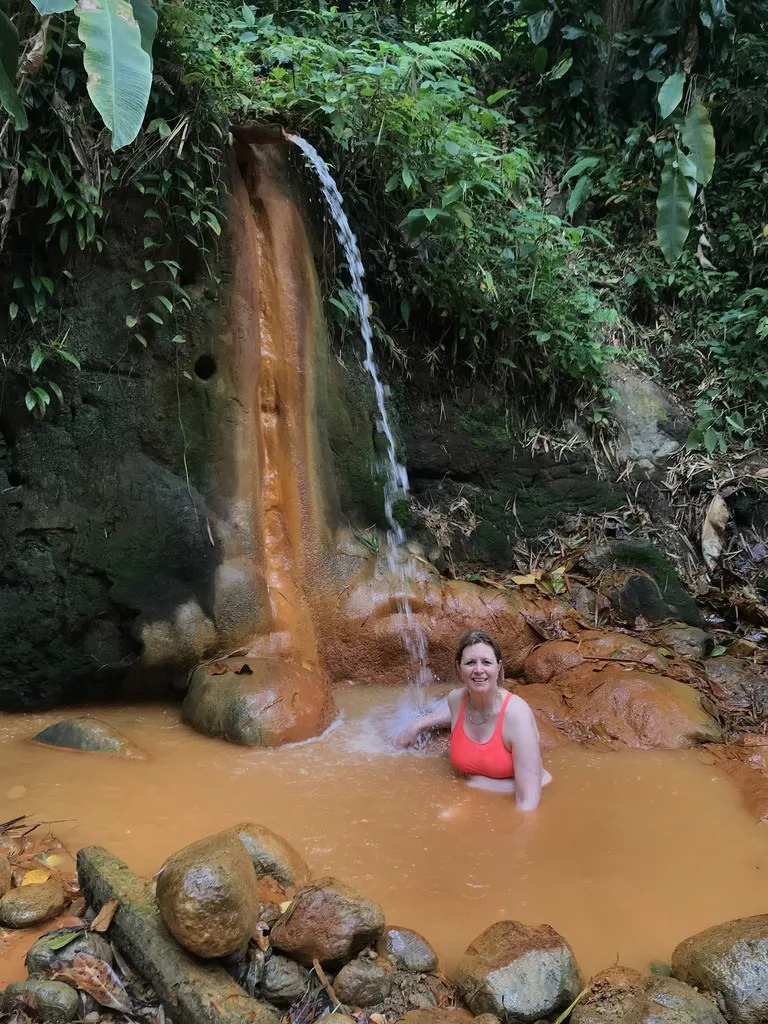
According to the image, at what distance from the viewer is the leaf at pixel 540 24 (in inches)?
309

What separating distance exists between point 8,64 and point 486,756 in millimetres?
3916

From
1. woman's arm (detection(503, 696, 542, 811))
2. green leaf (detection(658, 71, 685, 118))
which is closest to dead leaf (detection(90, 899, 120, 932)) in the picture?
woman's arm (detection(503, 696, 542, 811))

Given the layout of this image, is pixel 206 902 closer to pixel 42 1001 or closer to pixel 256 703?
pixel 42 1001

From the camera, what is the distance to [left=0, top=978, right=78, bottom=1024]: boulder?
6.38ft

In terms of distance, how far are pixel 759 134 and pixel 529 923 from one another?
7.81 metres

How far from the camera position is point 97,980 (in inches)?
81.0

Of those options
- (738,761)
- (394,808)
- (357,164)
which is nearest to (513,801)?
(394,808)

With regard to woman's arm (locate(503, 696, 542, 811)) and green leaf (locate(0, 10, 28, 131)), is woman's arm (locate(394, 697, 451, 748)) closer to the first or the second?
woman's arm (locate(503, 696, 542, 811))

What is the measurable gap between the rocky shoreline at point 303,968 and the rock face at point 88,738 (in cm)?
148

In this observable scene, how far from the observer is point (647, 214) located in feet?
25.6

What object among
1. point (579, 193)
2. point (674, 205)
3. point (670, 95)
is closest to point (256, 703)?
point (674, 205)

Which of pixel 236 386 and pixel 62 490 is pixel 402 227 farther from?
pixel 62 490

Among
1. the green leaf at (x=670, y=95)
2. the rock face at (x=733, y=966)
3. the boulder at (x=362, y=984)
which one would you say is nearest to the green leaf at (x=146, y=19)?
the boulder at (x=362, y=984)

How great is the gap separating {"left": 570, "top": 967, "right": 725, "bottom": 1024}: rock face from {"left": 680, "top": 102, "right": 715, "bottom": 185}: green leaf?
594cm
